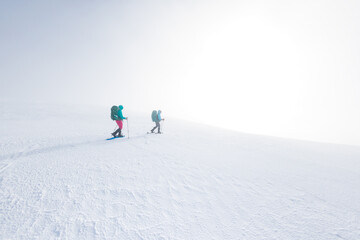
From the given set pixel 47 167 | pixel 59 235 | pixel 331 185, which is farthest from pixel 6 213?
pixel 331 185

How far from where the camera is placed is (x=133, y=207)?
350 centimetres

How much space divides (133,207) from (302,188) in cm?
549

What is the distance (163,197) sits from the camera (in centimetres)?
396

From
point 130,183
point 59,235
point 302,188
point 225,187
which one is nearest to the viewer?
point 59,235

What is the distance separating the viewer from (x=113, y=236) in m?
2.76

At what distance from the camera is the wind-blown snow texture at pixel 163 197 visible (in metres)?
3.00

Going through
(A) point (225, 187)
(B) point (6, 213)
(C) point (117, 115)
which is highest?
(C) point (117, 115)

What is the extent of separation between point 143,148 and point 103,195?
12.9ft

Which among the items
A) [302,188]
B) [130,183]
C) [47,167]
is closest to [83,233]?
[130,183]

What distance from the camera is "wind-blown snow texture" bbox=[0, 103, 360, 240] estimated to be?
3004 millimetres

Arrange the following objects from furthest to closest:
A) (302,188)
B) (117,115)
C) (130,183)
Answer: (117,115) → (302,188) → (130,183)

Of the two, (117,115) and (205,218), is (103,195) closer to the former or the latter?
(205,218)

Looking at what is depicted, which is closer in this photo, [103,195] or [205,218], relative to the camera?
[205,218]

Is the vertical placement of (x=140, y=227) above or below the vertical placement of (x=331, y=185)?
below
